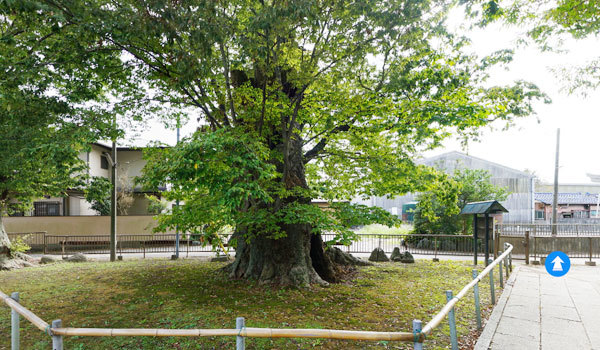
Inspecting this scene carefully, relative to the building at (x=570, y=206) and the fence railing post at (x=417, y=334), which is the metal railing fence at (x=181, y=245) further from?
the building at (x=570, y=206)

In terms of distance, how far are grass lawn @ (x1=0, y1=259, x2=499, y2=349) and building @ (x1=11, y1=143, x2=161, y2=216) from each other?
16507mm

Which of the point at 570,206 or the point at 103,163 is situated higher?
the point at 103,163

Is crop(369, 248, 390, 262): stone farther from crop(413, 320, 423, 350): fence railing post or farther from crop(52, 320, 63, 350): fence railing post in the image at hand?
crop(52, 320, 63, 350): fence railing post

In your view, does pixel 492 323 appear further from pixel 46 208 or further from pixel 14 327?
pixel 46 208

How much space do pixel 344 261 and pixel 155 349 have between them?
29.0ft

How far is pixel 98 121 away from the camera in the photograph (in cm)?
855

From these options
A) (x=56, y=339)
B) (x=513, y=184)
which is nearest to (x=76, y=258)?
(x=56, y=339)

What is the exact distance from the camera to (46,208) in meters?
27.7

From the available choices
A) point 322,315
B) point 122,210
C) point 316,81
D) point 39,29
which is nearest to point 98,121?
point 39,29

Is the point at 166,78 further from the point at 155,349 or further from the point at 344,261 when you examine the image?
the point at 344,261

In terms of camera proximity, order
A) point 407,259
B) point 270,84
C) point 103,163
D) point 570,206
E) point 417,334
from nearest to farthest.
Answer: point 417,334 < point 270,84 < point 407,259 < point 103,163 < point 570,206

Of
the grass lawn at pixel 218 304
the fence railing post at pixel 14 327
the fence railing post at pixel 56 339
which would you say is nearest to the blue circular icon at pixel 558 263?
the grass lawn at pixel 218 304

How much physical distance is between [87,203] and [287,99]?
2722 centimetres

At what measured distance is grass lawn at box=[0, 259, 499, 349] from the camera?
5.89m
